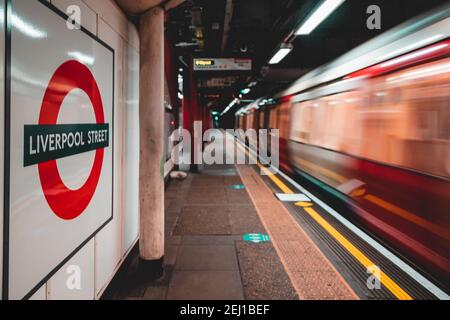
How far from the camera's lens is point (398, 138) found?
3.88 metres

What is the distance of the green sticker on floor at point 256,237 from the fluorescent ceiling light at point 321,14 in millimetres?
3166

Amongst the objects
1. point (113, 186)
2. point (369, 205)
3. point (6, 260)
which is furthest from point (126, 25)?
point (369, 205)

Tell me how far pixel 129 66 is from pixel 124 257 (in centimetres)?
197

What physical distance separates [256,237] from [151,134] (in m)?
2.13

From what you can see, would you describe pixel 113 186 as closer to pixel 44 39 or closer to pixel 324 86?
pixel 44 39

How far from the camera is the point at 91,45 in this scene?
8.29ft

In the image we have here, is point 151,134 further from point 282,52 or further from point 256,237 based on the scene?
point 282,52

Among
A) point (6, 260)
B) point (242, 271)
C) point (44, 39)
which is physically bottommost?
point (242, 271)

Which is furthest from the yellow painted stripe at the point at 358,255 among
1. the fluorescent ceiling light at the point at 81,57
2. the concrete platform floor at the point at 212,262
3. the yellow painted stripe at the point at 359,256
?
the fluorescent ceiling light at the point at 81,57

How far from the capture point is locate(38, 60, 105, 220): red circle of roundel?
188 centimetres

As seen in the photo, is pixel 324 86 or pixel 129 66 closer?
pixel 129 66

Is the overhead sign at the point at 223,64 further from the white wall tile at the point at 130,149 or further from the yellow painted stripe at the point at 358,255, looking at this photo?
the white wall tile at the point at 130,149

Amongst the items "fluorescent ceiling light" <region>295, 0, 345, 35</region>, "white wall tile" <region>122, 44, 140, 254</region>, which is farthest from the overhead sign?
"white wall tile" <region>122, 44, 140, 254</region>

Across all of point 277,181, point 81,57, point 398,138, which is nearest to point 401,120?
point 398,138
